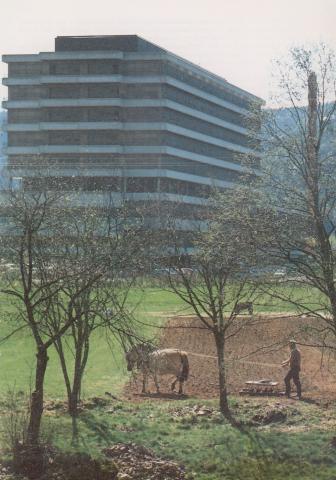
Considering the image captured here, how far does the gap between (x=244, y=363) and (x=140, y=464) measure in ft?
51.2

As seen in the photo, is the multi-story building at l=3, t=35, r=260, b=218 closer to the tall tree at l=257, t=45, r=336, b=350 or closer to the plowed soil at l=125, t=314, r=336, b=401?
the plowed soil at l=125, t=314, r=336, b=401

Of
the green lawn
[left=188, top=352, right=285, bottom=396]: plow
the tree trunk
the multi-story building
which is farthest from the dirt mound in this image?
the multi-story building

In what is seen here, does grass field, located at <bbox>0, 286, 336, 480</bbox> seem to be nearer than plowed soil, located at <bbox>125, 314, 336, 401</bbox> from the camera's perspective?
Yes

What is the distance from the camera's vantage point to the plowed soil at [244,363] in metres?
28.1

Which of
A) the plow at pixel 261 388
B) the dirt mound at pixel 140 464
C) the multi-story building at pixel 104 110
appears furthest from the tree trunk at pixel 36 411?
the multi-story building at pixel 104 110

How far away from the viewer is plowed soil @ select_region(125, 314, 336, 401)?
28.1 meters

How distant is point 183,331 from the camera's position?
3981cm

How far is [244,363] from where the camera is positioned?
3334 cm

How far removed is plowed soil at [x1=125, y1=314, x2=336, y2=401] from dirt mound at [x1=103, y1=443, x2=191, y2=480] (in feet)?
16.3

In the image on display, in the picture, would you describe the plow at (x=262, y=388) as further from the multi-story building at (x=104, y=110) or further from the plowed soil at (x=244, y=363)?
the multi-story building at (x=104, y=110)

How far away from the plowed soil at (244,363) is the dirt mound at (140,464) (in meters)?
4.97

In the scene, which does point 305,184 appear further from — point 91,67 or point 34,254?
point 91,67

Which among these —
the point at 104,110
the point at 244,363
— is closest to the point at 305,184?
the point at 244,363

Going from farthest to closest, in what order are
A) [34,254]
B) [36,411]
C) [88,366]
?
[88,366]
[34,254]
[36,411]
